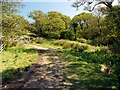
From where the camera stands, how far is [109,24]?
11.9 meters

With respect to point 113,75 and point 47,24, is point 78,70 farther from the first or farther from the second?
point 47,24

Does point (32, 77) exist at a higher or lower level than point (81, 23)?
lower

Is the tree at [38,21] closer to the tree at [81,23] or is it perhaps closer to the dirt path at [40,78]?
the tree at [81,23]

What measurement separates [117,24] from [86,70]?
5111 millimetres

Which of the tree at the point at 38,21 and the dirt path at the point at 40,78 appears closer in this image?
the dirt path at the point at 40,78

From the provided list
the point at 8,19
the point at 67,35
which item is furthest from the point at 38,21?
the point at 8,19

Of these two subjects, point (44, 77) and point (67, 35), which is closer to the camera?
point (44, 77)

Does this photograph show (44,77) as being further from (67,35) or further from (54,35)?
(67,35)

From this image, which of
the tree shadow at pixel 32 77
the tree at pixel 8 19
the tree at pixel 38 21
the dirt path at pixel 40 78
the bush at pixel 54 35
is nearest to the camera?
the dirt path at pixel 40 78

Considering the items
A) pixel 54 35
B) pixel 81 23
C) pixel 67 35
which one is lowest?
pixel 67 35

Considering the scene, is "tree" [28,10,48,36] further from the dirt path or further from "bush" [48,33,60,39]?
the dirt path

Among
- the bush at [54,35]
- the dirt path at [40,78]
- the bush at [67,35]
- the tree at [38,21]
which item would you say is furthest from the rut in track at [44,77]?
the bush at [67,35]

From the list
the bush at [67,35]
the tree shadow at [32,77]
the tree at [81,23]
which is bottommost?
the bush at [67,35]

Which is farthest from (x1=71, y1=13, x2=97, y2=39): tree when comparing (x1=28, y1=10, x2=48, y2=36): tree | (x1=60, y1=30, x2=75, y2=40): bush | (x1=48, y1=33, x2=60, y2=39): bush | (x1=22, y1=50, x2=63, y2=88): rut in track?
(x1=22, y1=50, x2=63, y2=88): rut in track
